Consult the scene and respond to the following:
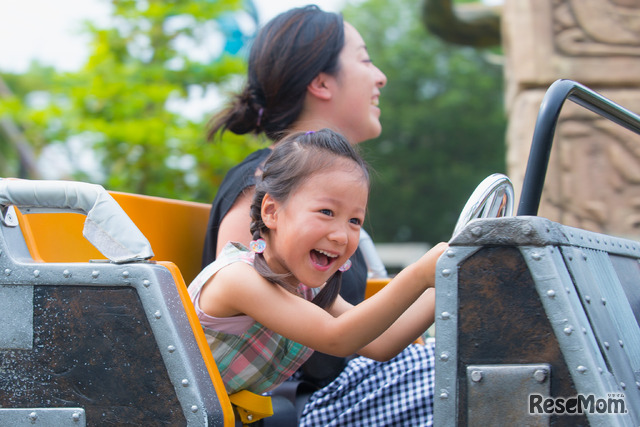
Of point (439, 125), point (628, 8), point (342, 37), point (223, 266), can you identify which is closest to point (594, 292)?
point (223, 266)

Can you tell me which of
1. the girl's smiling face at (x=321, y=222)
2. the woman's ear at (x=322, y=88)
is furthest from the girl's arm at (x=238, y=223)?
the woman's ear at (x=322, y=88)

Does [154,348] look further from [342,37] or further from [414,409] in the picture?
[342,37]

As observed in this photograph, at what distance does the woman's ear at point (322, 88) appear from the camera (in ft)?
5.99

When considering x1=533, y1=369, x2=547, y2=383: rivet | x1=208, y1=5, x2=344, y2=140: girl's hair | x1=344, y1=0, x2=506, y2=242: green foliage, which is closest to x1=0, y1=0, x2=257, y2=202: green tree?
x1=208, y1=5, x2=344, y2=140: girl's hair

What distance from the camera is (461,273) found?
0.94m

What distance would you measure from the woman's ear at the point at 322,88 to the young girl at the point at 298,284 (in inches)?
16.0

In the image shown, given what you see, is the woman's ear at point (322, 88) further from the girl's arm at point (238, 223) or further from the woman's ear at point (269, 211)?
the woman's ear at point (269, 211)

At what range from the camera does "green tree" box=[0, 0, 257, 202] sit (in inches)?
248

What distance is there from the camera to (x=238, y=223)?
5.12 feet

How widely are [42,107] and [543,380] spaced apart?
668 centimetres

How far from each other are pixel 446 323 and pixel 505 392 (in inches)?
4.6

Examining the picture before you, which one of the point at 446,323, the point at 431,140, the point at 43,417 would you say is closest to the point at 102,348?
the point at 43,417

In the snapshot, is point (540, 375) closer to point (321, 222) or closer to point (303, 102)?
point (321, 222)

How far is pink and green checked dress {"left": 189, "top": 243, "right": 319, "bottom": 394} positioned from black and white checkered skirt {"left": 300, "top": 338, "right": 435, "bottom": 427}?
0.13 metres
